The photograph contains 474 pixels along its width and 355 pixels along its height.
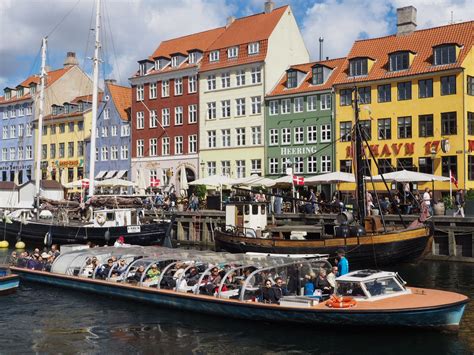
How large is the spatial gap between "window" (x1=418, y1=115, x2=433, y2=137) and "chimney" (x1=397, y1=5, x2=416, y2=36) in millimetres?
8489

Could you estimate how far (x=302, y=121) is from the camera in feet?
167

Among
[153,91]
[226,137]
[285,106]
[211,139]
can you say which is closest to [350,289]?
[285,106]

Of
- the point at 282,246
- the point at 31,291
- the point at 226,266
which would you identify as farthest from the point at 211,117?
the point at 226,266

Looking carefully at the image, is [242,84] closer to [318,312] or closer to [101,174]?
[101,174]

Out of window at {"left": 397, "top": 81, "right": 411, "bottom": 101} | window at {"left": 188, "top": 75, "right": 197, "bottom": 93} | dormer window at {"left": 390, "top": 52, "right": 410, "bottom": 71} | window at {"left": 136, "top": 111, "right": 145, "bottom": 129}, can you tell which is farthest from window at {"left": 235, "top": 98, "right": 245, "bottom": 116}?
window at {"left": 397, "top": 81, "right": 411, "bottom": 101}

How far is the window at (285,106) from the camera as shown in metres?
51.9

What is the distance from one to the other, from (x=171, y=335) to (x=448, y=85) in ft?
105

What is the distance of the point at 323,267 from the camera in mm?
19781

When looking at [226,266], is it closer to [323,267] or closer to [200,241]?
[323,267]

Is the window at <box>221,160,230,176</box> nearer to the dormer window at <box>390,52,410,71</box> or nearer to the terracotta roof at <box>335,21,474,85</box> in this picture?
the terracotta roof at <box>335,21,474,85</box>

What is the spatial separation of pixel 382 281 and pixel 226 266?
501 centimetres

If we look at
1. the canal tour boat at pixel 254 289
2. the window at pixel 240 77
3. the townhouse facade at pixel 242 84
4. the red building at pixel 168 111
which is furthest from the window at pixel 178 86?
the canal tour boat at pixel 254 289

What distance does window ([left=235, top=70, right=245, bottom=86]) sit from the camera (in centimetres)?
5531

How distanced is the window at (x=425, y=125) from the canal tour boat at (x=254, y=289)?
86.4ft
